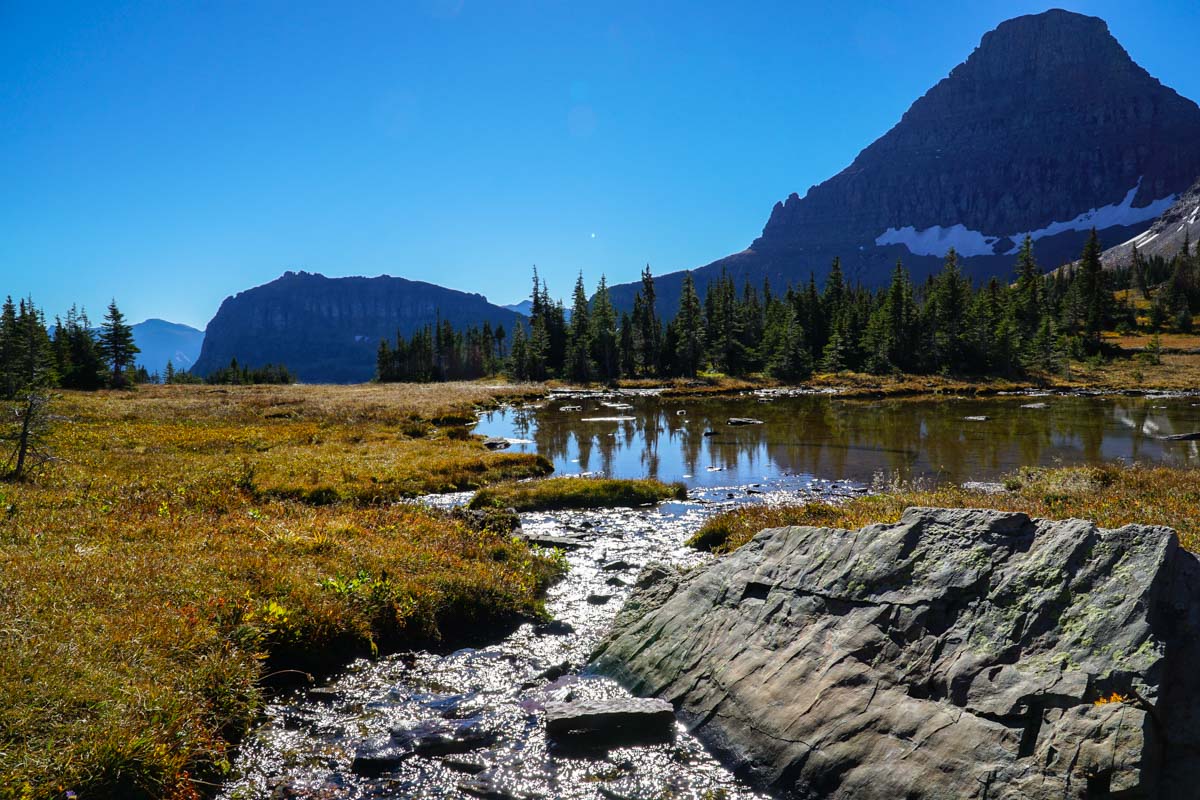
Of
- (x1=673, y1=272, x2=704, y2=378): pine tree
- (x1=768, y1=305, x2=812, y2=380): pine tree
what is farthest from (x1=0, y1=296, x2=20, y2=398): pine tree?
(x1=768, y1=305, x2=812, y2=380): pine tree

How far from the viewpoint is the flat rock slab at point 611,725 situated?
7430mm

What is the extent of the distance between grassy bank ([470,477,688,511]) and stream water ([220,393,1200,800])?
881 millimetres

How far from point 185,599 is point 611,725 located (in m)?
6.42

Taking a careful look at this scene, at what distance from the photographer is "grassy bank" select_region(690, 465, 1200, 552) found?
13344mm

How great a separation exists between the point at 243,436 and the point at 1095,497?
35.7m

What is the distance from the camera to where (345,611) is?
962 centimetres

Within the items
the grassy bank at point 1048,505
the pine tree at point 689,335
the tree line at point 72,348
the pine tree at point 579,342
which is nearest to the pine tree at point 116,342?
the tree line at point 72,348

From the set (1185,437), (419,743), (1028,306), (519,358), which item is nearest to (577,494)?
(419,743)

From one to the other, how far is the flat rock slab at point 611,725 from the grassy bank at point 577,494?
12.5 metres

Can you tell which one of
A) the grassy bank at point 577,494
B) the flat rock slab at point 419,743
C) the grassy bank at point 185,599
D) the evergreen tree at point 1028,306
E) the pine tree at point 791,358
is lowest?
the flat rock slab at point 419,743

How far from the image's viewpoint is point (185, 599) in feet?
28.7

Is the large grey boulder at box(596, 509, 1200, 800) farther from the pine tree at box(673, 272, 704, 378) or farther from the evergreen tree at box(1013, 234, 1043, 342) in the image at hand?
the evergreen tree at box(1013, 234, 1043, 342)

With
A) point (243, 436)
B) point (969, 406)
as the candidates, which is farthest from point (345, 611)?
point (969, 406)

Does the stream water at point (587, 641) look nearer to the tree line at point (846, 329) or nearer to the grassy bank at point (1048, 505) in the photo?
the grassy bank at point (1048, 505)
